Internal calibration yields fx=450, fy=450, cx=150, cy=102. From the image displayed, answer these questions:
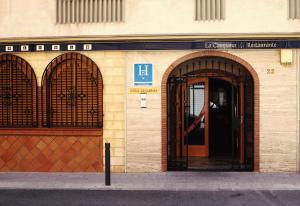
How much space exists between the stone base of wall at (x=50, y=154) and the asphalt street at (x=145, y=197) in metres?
2.29

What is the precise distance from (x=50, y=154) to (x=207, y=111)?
5.04 metres

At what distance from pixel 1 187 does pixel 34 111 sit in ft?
9.01

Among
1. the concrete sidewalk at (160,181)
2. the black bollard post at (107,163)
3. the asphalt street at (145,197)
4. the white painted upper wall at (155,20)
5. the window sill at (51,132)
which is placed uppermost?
the white painted upper wall at (155,20)

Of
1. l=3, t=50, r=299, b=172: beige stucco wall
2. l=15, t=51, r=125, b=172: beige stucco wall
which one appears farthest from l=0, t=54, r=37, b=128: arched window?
l=15, t=51, r=125, b=172: beige stucco wall

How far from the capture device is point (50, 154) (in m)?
12.3

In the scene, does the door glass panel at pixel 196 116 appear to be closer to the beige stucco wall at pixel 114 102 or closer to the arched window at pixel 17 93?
the beige stucco wall at pixel 114 102

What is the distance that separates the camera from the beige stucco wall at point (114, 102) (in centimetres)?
1213

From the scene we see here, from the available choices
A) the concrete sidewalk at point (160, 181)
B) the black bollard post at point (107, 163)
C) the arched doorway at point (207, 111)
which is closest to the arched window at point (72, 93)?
the concrete sidewalk at point (160, 181)

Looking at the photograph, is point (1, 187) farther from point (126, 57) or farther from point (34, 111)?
point (126, 57)

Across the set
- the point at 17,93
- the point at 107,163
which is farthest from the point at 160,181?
the point at 17,93

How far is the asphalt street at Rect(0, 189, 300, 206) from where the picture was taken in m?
8.69

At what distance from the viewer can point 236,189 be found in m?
9.88

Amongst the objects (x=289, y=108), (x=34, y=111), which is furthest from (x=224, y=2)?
(x=34, y=111)

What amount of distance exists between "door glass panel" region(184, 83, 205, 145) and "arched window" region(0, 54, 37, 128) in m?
4.78
